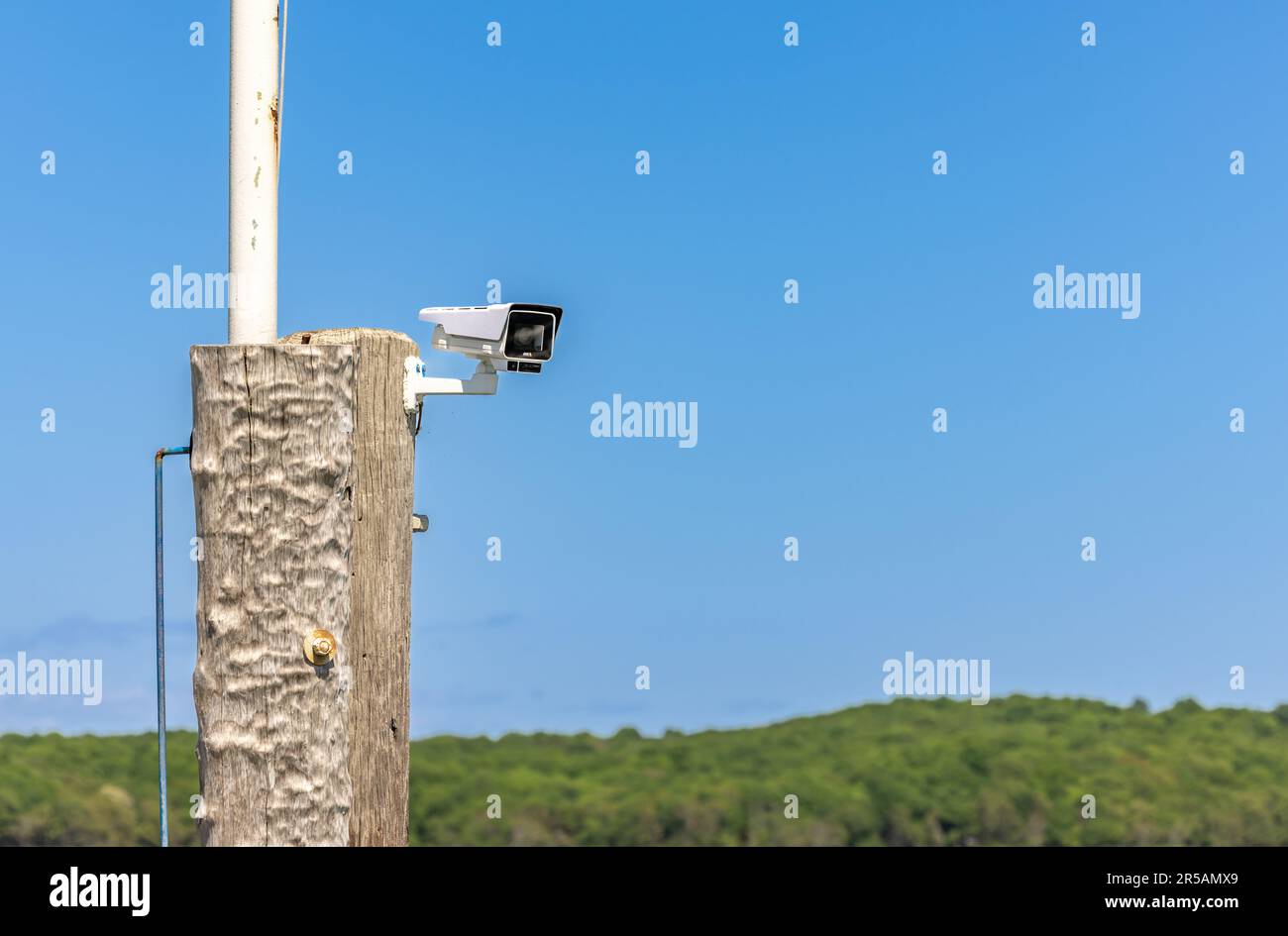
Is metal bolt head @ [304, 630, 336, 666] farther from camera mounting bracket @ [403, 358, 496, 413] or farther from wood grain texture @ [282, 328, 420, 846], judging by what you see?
camera mounting bracket @ [403, 358, 496, 413]

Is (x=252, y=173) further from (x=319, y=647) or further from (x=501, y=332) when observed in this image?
(x=319, y=647)

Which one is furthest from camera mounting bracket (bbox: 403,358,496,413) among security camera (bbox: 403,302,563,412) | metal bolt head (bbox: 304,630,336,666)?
metal bolt head (bbox: 304,630,336,666)

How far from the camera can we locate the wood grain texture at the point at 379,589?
545cm

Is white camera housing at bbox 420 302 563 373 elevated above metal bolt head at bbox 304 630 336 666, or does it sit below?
above

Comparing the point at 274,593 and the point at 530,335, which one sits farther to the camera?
the point at 530,335

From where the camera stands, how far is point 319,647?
5.30m

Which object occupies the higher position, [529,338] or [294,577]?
[529,338]

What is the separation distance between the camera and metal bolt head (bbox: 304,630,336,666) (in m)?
5.30

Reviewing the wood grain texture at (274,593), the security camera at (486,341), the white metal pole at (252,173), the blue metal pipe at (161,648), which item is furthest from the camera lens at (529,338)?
the blue metal pipe at (161,648)

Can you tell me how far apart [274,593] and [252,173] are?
1.70 m

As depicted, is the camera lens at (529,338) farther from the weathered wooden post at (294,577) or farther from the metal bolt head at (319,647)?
the metal bolt head at (319,647)

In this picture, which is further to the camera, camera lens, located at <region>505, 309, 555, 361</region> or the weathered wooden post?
camera lens, located at <region>505, 309, 555, 361</region>

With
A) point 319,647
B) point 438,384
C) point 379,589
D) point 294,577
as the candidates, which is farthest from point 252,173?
point 319,647
